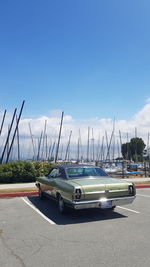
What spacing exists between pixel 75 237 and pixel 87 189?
5.10 ft

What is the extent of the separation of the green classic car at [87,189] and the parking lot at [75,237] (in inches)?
18.3

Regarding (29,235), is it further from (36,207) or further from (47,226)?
(36,207)

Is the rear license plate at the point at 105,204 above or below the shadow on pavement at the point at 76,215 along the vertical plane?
above

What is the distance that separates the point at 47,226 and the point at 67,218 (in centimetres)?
93

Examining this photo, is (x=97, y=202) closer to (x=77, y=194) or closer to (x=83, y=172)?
(x=77, y=194)

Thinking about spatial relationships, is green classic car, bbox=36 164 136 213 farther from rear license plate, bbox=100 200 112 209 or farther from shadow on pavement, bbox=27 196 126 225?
shadow on pavement, bbox=27 196 126 225

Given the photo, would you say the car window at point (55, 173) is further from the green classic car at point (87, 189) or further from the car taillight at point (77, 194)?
the car taillight at point (77, 194)

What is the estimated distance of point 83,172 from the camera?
770 cm

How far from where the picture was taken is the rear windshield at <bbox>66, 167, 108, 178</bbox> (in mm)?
7520

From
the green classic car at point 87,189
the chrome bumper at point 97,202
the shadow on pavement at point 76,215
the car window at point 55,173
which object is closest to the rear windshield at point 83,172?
the green classic car at point 87,189

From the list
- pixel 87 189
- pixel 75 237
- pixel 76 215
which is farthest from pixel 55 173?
pixel 75 237

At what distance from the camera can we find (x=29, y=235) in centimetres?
517

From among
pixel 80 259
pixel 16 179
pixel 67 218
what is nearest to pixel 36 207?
pixel 67 218

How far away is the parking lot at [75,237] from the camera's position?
3846 mm
